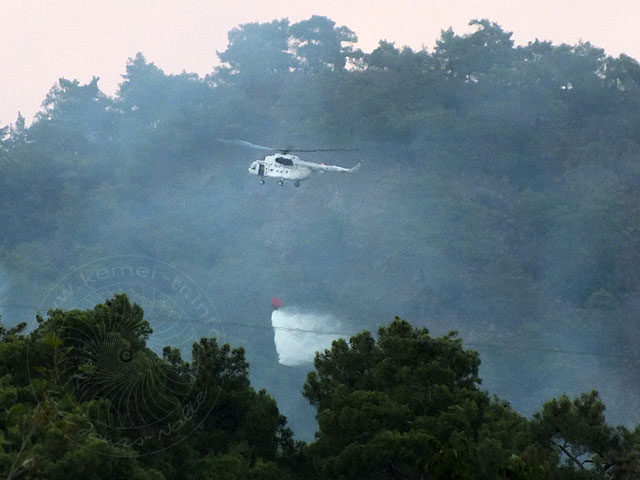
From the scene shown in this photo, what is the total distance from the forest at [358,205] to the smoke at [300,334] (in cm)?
74

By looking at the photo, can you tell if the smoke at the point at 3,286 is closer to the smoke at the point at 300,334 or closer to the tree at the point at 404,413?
the smoke at the point at 300,334

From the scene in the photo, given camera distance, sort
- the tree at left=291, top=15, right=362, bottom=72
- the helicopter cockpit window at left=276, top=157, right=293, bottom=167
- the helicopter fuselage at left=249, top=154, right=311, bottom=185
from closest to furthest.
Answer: the helicopter cockpit window at left=276, top=157, right=293, bottom=167, the helicopter fuselage at left=249, top=154, right=311, bottom=185, the tree at left=291, top=15, right=362, bottom=72

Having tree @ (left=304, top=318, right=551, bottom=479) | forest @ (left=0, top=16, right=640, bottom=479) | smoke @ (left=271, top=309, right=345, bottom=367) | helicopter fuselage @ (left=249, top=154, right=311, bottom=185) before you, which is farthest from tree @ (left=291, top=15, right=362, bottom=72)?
tree @ (left=304, top=318, right=551, bottom=479)

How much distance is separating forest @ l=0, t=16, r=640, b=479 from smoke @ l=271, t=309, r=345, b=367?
738mm

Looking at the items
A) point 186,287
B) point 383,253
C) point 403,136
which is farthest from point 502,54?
point 186,287

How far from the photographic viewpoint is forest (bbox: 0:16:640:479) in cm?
10381

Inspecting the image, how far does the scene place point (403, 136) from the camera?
123 meters

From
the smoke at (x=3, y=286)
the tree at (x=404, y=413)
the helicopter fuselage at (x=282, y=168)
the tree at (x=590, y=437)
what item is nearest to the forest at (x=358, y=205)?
the smoke at (x=3, y=286)

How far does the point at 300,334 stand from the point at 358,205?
58.8 ft

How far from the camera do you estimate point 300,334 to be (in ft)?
347

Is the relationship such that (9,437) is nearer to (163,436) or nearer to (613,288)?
(163,436)

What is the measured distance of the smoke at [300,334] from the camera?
102 meters

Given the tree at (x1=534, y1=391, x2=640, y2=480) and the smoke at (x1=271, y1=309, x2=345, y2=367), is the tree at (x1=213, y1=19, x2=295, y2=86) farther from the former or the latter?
the tree at (x1=534, y1=391, x2=640, y2=480)

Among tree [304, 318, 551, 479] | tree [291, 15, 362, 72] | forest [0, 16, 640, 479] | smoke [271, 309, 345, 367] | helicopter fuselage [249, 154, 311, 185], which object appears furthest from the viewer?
tree [291, 15, 362, 72]
